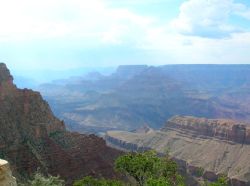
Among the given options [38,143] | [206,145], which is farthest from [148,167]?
[206,145]

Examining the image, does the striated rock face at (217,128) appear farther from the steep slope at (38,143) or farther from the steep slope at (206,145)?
the steep slope at (38,143)

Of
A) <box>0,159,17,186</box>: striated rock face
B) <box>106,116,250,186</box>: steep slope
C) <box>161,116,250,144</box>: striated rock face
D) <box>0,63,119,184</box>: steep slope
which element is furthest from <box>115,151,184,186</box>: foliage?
<box>161,116,250,144</box>: striated rock face

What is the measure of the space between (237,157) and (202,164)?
36.9 ft

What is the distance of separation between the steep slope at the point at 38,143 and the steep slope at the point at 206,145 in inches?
2068

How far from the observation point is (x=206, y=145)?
17375cm

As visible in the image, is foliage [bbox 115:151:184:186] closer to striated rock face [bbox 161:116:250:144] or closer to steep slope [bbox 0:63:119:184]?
steep slope [bbox 0:63:119:184]

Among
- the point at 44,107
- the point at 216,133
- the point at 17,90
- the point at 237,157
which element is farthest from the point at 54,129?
the point at 216,133

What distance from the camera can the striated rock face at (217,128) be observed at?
547 feet

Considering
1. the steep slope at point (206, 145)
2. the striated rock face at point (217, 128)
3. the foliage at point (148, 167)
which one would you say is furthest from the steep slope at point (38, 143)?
the striated rock face at point (217, 128)

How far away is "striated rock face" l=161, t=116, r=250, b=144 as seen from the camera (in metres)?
167

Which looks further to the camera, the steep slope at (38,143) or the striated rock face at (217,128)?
the striated rock face at (217,128)

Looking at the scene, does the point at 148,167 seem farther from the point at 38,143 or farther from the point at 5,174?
the point at 38,143

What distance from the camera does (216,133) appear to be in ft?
581

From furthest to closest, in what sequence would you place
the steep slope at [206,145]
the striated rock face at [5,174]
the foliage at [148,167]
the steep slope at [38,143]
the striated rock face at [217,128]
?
the striated rock face at [217,128], the steep slope at [206,145], the steep slope at [38,143], the foliage at [148,167], the striated rock face at [5,174]
